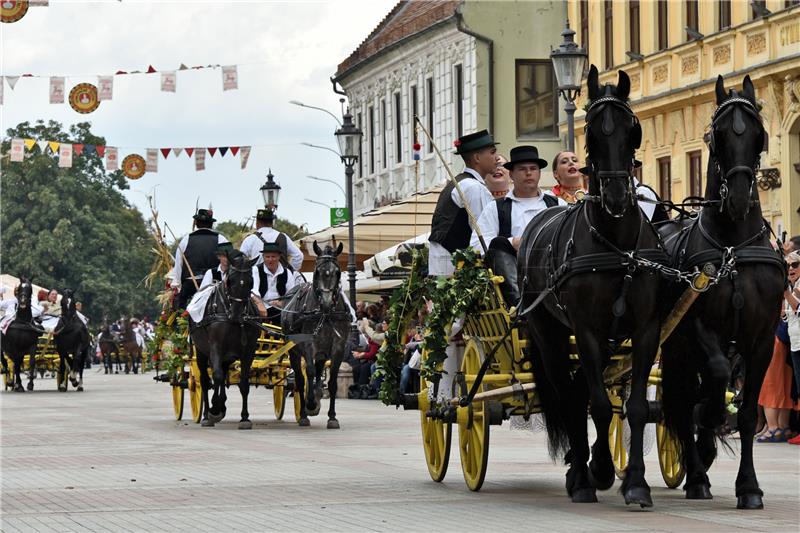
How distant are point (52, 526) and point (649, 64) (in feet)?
106

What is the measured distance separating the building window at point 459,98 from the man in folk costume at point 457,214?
4114 centimetres

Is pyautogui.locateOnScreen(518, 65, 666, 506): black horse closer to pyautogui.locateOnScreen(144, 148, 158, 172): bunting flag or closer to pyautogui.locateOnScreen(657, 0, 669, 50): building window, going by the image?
pyautogui.locateOnScreen(657, 0, 669, 50): building window

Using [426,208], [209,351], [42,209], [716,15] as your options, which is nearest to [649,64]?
[716,15]

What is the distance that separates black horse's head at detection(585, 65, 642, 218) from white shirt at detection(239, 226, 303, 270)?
12431 millimetres

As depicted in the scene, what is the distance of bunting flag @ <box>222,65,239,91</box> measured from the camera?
3625cm

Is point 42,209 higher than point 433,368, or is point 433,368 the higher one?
point 42,209

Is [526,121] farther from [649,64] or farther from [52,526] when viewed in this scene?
[52,526]

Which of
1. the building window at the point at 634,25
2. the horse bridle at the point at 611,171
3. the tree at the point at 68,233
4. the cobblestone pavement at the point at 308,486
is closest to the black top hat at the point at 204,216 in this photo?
the cobblestone pavement at the point at 308,486

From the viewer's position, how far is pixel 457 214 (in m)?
13.7

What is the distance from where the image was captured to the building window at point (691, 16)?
3978 centimetres

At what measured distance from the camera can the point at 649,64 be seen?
41.9 metres

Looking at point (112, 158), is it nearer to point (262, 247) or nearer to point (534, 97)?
point (534, 97)

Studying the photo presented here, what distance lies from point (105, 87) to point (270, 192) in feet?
14.4

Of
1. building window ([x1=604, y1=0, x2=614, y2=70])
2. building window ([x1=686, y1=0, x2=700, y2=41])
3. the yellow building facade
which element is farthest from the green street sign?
building window ([x1=686, y1=0, x2=700, y2=41])
